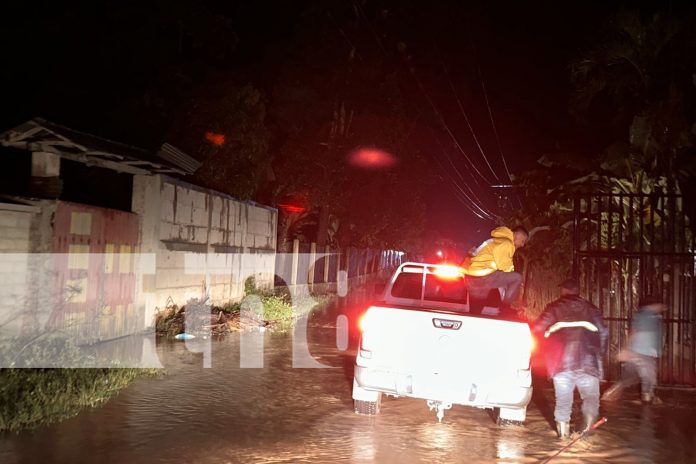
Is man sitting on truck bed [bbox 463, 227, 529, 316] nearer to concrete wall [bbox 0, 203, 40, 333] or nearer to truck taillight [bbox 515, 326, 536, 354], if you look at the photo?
truck taillight [bbox 515, 326, 536, 354]

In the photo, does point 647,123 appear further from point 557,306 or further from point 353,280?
point 353,280

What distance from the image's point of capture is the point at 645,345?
8.53m

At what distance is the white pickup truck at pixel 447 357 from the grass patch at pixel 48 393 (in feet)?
10.0

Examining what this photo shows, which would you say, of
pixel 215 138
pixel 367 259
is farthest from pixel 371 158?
pixel 367 259

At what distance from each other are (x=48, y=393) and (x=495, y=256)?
18.3 feet

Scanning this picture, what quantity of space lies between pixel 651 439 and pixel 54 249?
8.05 m

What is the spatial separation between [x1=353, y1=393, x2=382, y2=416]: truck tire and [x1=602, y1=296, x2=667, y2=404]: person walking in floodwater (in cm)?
337

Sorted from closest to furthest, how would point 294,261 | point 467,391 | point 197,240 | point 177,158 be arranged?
point 467,391
point 177,158
point 197,240
point 294,261

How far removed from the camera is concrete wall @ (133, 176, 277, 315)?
41.8 ft

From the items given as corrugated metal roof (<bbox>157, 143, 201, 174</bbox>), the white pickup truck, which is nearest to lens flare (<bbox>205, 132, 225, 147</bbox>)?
corrugated metal roof (<bbox>157, 143, 201, 174</bbox>)

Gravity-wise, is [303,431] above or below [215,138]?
below

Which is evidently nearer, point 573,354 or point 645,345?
point 573,354

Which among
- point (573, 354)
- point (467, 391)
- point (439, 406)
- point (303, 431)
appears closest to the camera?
point (467, 391)

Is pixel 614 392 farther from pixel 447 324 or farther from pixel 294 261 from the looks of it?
pixel 294 261
